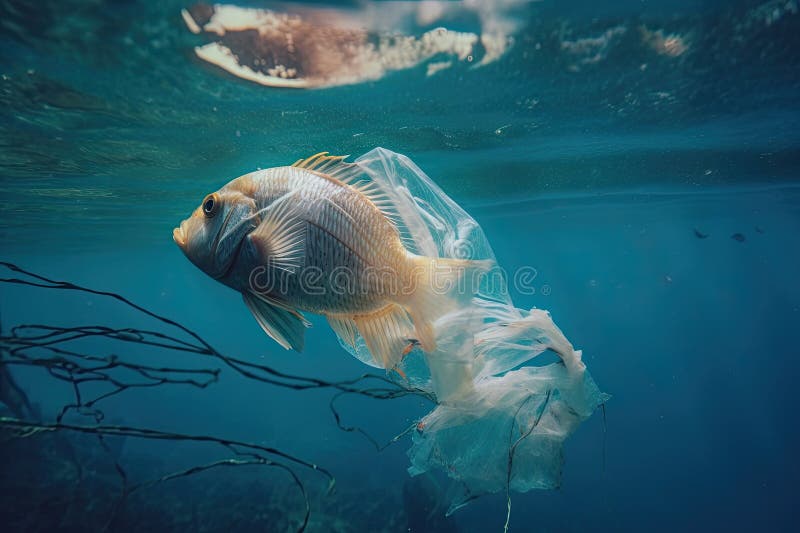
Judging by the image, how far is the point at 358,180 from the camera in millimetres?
2246

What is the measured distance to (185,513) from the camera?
425 inches

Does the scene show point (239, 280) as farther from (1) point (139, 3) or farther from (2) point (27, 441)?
(2) point (27, 441)

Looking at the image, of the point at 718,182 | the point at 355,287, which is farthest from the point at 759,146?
the point at 355,287

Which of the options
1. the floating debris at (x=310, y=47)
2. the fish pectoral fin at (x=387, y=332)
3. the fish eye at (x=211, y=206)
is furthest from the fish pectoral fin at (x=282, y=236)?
the floating debris at (x=310, y=47)

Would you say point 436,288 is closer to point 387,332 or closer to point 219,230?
point 387,332

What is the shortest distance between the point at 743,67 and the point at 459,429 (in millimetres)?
10702

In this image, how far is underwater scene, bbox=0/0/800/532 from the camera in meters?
1.89

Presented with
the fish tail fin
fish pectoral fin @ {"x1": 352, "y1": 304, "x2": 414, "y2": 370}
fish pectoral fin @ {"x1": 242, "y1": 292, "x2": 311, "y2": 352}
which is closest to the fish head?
fish pectoral fin @ {"x1": 242, "y1": 292, "x2": 311, "y2": 352}

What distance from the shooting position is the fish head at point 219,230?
71.1 inches

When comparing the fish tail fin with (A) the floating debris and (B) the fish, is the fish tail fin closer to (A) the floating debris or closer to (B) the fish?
(B) the fish

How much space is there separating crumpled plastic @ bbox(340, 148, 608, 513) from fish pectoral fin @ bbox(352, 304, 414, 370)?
264mm

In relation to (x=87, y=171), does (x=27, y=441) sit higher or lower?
lower

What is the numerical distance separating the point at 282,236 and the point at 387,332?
75cm

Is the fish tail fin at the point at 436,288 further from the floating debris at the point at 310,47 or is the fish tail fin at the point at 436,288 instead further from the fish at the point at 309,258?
the floating debris at the point at 310,47
